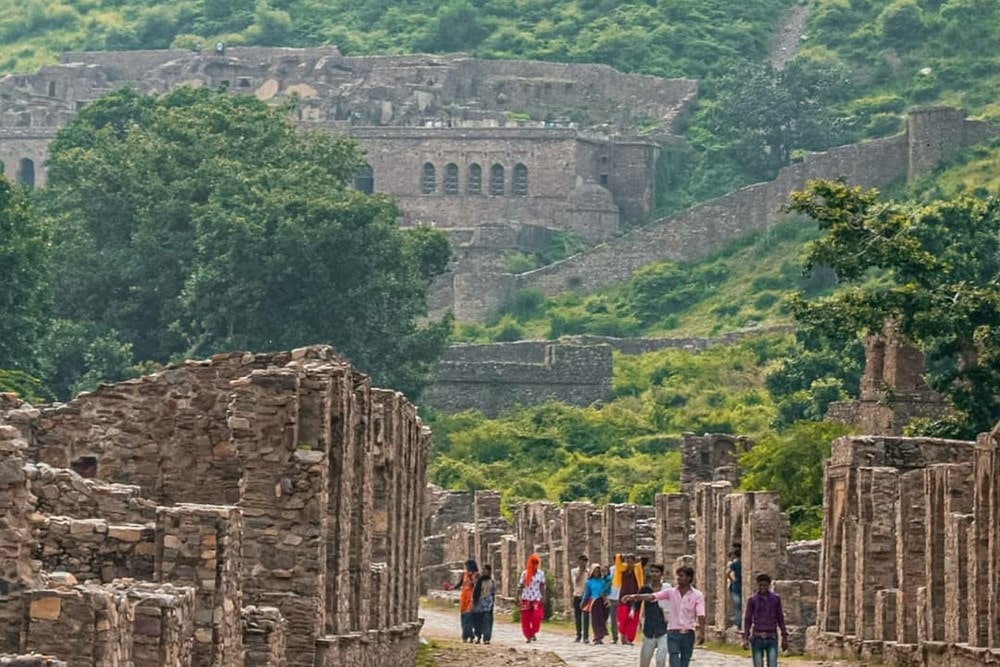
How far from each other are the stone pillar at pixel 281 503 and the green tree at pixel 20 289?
181 ft

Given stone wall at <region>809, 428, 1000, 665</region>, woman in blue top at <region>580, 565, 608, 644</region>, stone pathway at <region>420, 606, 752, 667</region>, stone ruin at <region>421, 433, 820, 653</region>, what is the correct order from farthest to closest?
stone ruin at <region>421, 433, 820, 653</region> → woman in blue top at <region>580, 565, 608, 644</region> → stone pathway at <region>420, 606, 752, 667</region> → stone wall at <region>809, 428, 1000, 665</region>

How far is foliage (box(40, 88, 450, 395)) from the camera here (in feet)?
327

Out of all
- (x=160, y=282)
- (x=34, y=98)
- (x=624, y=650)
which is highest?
(x=34, y=98)

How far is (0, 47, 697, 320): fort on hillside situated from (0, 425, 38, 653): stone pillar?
111467 mm

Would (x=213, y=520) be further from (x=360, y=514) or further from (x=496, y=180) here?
(x=496, y=180)

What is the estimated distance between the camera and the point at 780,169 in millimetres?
140750

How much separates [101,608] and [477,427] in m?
85.3

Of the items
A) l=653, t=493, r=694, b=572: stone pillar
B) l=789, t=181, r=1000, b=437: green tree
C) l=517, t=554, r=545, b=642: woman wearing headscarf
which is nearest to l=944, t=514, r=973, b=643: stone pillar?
l=517, t=554, r=545, b=642: woman wearing headscarf

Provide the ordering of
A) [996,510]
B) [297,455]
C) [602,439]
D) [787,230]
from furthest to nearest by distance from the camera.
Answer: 1. [787,230]
2. [602,439]
3. [996,510]
4. [297,455]

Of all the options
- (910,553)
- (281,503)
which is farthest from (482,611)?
(281,503)

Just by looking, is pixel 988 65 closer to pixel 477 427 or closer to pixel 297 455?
pixel 477 427

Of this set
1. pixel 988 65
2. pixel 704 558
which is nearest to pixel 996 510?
pixel 704 558

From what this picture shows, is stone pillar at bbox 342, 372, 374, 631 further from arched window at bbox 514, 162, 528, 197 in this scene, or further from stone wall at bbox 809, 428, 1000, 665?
arched window at bbox 514, 162, 528, 197

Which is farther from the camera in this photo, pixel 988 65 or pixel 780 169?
pixel 988 65
